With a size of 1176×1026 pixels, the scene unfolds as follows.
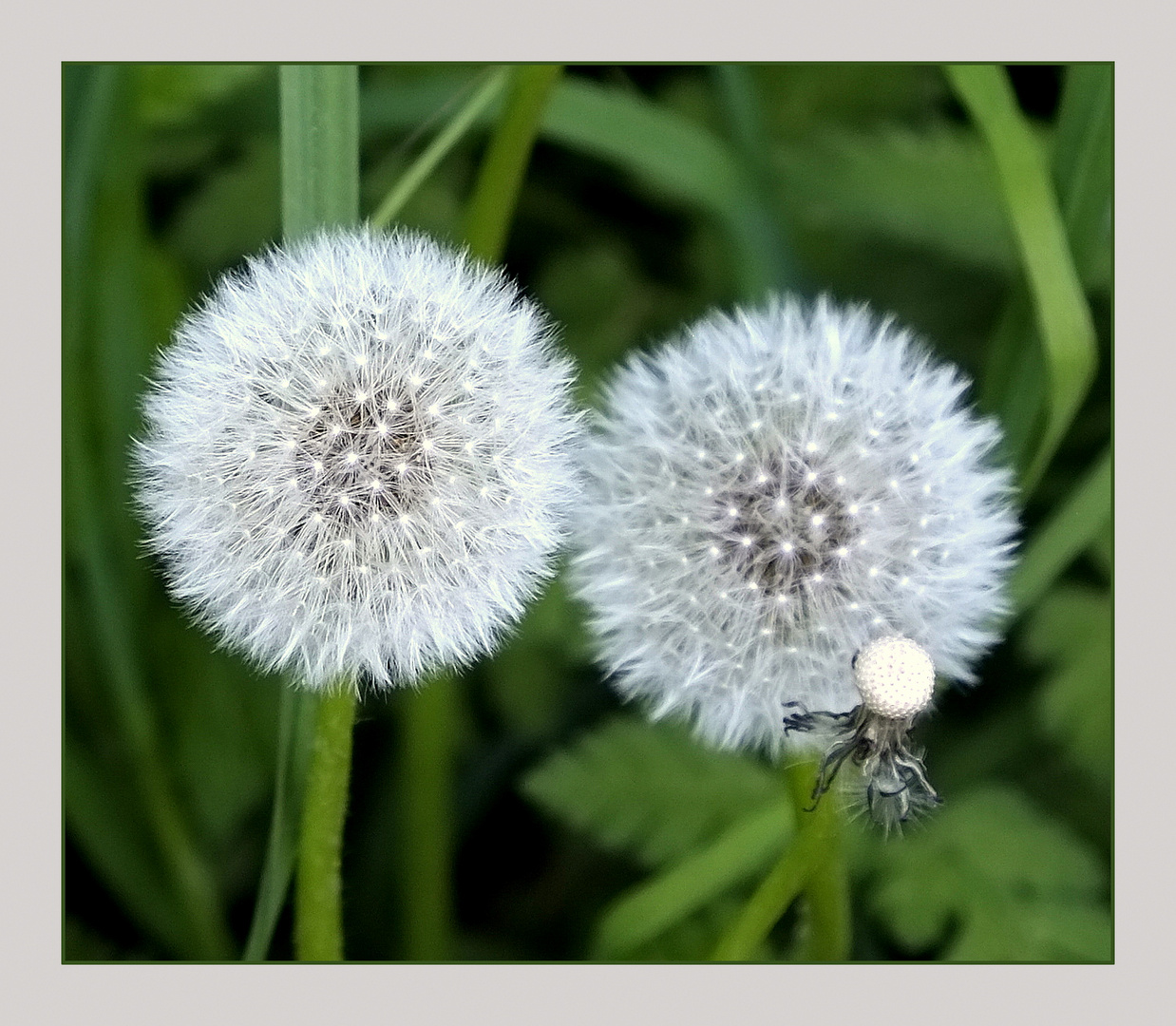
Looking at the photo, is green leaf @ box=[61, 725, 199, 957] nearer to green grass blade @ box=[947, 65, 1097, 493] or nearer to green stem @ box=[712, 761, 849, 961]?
green stem @ box=[712, 761, 849, 961]

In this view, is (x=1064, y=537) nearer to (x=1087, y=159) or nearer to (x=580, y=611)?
(x=1087, y=159)

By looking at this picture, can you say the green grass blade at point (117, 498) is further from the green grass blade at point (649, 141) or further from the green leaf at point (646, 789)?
the green grass blade at point (649, 141)

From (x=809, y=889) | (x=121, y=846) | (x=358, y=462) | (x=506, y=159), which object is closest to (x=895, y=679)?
(x=809, y=889)

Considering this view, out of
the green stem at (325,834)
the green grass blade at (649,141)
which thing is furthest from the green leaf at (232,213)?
the green stem at (325,834)

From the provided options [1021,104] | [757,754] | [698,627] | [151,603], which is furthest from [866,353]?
[151,603]

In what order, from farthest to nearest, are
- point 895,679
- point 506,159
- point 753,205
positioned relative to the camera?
point 753,205 → point 506,159 → point 895,679

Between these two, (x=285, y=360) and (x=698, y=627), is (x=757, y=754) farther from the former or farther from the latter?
(x=285, y=360)
